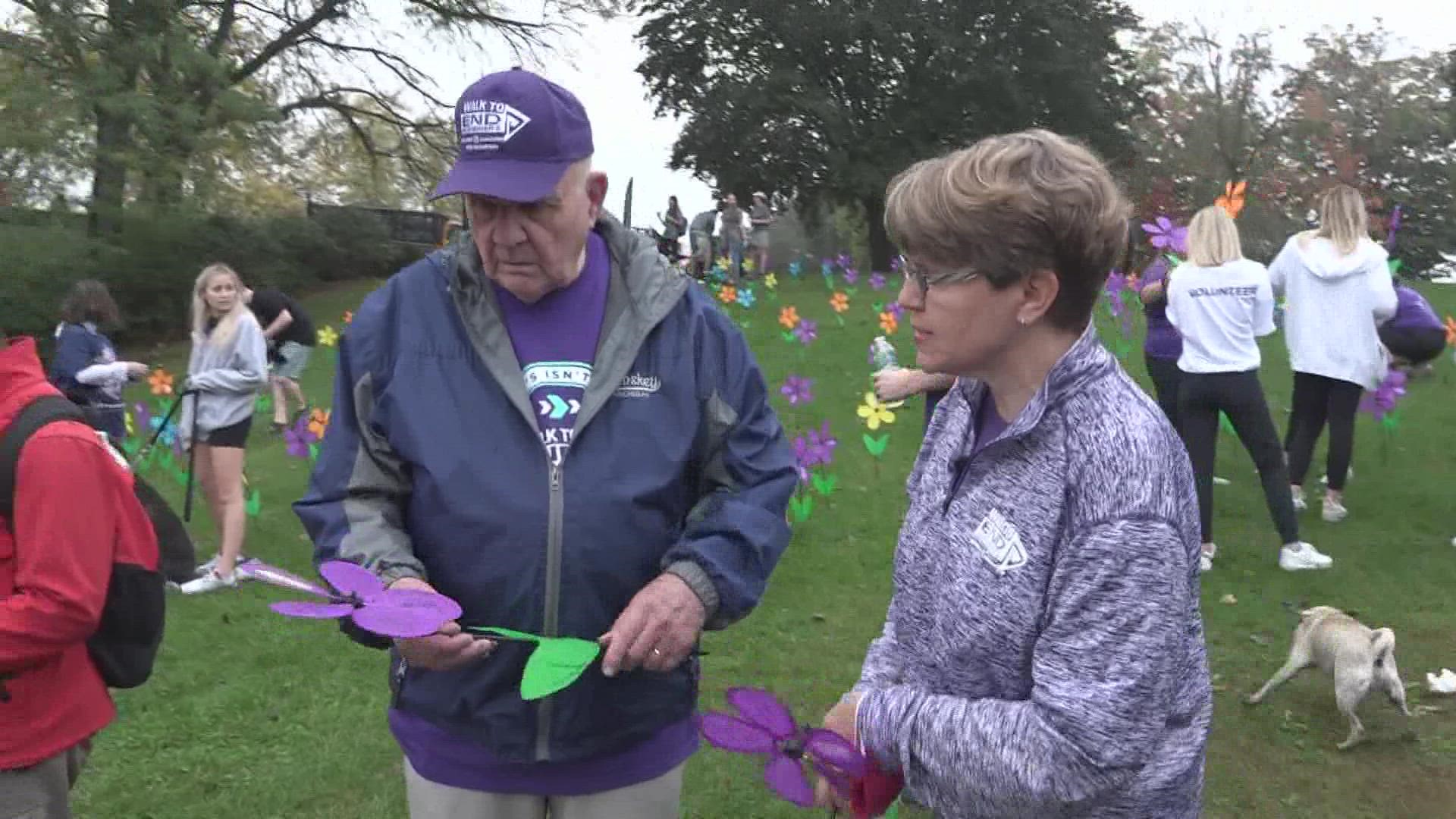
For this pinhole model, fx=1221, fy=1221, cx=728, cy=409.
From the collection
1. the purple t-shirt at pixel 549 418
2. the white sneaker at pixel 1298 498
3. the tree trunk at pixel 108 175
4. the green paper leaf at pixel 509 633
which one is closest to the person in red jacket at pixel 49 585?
the purple t-shirt at pixel 549 418

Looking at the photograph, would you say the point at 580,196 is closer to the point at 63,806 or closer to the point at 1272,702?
the point at 63,806

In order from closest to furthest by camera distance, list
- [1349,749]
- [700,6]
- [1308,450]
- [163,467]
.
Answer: [1349,749] → [1308,450] → [163,467] → [700,6]

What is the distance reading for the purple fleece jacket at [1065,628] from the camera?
4.54ft

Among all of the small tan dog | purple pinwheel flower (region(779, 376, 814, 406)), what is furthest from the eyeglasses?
purple pinwheel flower (region(779, 376, 814, 406))

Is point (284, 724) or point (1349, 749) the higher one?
point (1349, 749)

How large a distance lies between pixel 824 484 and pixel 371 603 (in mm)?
5914

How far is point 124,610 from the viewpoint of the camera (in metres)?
2.28

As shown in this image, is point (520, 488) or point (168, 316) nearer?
point (520, 488)

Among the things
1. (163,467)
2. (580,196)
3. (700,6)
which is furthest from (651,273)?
(700,6)

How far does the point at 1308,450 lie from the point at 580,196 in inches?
240

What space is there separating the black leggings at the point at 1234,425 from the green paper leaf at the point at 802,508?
211 cm

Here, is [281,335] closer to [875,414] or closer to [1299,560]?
[875,414]

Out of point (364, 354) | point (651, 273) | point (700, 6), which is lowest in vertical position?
point (364, 354)

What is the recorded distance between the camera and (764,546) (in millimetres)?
2029
